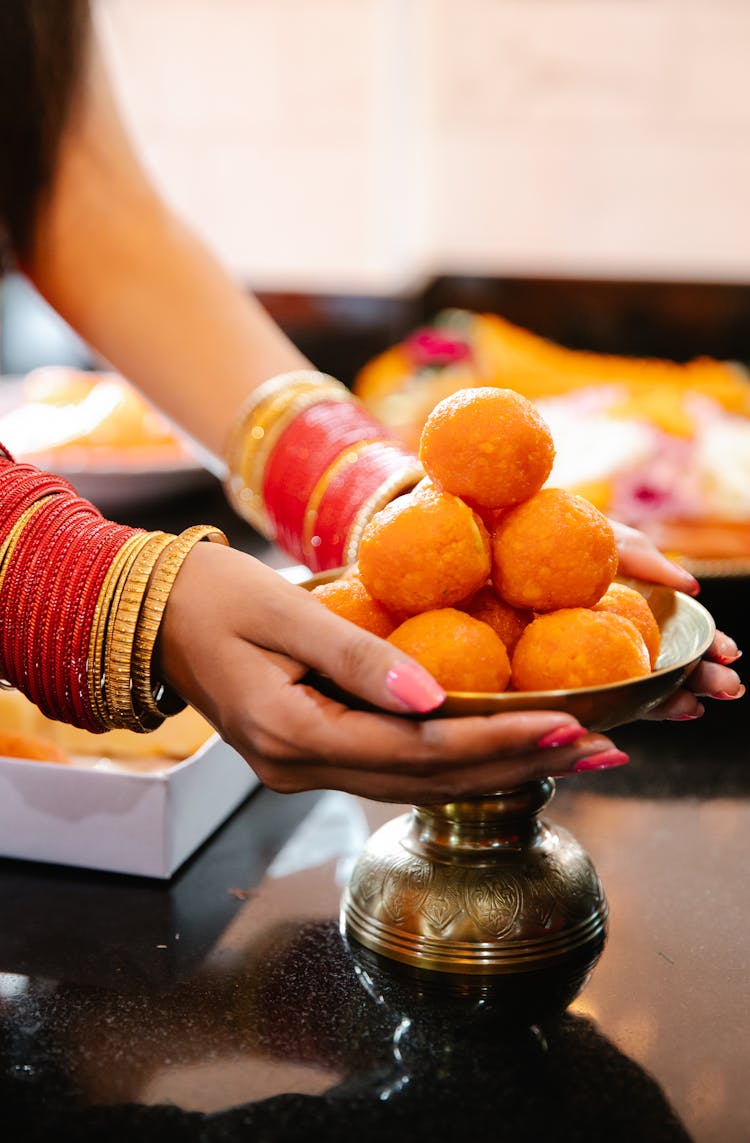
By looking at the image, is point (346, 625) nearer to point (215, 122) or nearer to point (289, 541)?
point (289, 541)

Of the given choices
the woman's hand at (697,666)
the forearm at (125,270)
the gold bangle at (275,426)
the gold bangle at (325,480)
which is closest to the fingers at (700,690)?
the woman's hand at (697,666)

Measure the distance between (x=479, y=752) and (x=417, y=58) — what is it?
3.11m

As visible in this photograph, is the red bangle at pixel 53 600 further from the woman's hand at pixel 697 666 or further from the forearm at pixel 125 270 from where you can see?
the forearm at pixel 125 270

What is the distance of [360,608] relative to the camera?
2.56ft

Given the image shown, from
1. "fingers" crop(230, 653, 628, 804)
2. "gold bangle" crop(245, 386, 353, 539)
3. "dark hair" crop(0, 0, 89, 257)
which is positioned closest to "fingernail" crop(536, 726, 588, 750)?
"fingers" crop(230, 653, 628, 804)

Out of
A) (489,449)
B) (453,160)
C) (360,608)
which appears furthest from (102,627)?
(453,160)

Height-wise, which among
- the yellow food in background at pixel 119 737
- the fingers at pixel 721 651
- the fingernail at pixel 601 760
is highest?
the fingernail at pixel 601 760

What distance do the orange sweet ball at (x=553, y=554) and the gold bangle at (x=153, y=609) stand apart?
0.68 ft

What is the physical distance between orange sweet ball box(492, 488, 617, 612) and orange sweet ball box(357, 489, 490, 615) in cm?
2

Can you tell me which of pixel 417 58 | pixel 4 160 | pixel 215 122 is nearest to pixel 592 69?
pixel 417 58

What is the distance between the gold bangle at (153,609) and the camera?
75 cm

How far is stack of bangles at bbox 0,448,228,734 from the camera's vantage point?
2.46ft

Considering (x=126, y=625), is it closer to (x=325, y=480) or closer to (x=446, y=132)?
(x=325, y=480)

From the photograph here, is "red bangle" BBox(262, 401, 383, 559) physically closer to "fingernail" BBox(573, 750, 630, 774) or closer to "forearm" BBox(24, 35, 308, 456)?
"forearm" BBox(24, 35, 308, 456)
